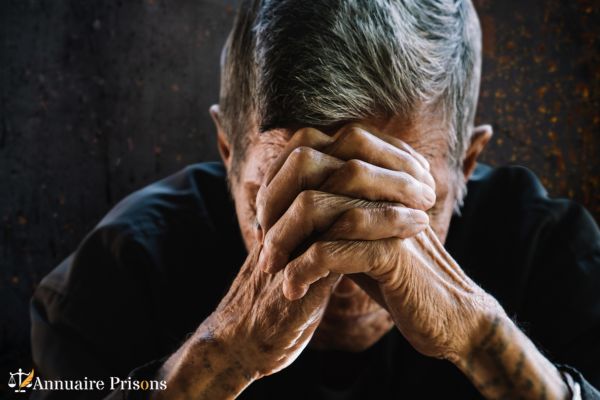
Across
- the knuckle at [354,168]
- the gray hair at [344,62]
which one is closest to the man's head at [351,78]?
the gray hair at [344,62]

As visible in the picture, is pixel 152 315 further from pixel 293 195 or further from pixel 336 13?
pixel 336 13

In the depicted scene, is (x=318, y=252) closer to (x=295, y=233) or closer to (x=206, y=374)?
(x=295, y=233)

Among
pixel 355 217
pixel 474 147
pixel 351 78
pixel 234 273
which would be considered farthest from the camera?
pixel 234 273

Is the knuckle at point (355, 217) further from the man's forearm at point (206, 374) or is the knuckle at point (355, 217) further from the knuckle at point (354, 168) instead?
the man's forearm at point (206, 374)

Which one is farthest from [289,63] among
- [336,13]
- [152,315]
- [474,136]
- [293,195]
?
[152,315]

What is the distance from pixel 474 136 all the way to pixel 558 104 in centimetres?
72

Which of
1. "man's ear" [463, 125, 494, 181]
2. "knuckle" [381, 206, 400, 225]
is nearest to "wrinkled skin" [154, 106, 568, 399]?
"knuckle" [381, 206, 400, 225]

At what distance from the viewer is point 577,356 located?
95 centimetres

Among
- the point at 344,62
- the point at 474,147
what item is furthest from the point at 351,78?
the point at 474,147

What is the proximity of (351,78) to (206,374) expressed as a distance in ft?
1.62

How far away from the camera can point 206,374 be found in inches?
29.1

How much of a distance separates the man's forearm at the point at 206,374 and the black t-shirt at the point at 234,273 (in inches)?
10.6

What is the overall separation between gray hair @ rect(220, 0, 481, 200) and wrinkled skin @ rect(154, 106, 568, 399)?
4 cm

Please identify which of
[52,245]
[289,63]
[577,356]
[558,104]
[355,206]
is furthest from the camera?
[558,104]
